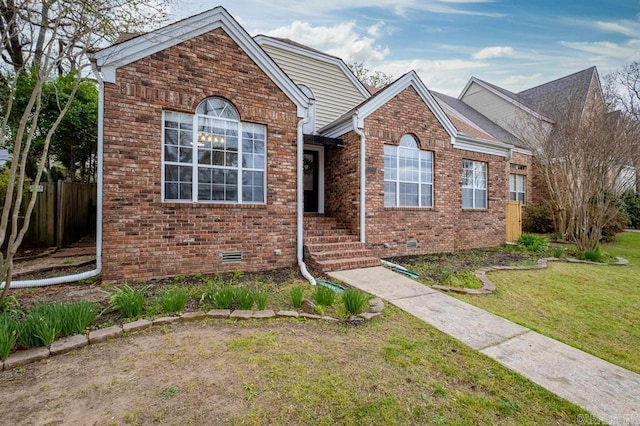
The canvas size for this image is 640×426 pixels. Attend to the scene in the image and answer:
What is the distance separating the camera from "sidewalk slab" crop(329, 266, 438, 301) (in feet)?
18.0

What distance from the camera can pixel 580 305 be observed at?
5.31 meters

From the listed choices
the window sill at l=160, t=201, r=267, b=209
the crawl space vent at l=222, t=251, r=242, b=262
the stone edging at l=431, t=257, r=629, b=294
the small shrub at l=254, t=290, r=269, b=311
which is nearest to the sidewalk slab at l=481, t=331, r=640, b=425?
the stone edging at l=431, t=257, r=629, b=294

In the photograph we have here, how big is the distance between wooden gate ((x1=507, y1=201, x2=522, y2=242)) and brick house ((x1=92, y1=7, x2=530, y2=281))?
343cm

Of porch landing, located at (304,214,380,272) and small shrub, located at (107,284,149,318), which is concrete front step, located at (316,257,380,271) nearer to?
porch landing, located at (304,214,380,272)

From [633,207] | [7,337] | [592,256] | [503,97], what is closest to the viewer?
[7,337]

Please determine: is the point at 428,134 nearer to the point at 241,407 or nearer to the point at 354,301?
the point at 354,301

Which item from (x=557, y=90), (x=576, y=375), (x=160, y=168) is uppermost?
(x=557, y=90)

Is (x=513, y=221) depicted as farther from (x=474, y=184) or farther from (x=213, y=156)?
(x=213, y=156)

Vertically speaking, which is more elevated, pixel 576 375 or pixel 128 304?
pixel 128 304

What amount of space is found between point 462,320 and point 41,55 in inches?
283

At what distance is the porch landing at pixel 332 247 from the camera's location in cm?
712

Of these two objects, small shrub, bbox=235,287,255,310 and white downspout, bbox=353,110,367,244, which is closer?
small shrub, bbox=235,287,255,310

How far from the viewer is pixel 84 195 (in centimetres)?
917

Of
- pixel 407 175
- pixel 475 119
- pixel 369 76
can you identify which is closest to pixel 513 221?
pixel 407 175
